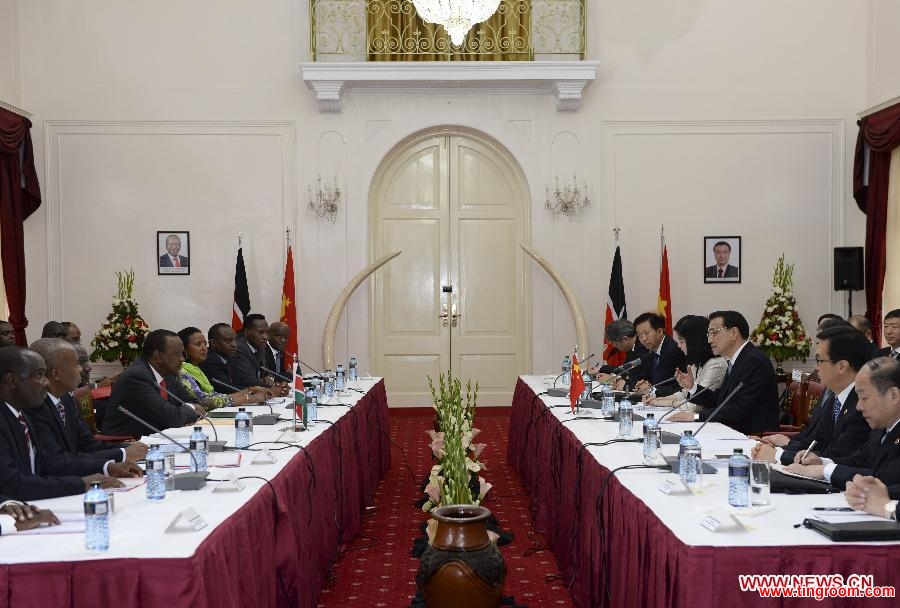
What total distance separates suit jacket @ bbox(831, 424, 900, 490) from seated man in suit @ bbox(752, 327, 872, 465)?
0.35m

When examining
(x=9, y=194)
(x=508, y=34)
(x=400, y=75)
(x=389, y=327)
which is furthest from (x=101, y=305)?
(x=508, y=34)

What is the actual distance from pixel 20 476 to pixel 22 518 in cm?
45

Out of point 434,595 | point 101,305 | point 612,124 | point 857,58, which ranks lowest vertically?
point 434,595

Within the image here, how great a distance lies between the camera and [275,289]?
10039mm

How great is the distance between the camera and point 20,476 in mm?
3127

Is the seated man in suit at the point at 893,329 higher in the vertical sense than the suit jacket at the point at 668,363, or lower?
higher

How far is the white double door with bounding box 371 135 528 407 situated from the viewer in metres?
10.3

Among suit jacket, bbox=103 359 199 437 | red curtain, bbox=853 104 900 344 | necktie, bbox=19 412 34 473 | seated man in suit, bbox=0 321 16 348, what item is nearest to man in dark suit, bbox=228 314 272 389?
seated man in suit, bbox=0 321 16 348

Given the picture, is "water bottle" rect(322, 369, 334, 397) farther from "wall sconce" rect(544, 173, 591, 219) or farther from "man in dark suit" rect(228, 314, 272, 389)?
"wall sconce" rect(544, 173, 591, 219)

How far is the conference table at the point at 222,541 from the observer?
2.43 meters

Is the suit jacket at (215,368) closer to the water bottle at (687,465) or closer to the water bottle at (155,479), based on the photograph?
the water bottle at (155,479)

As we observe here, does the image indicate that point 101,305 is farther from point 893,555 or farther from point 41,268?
point 893,555

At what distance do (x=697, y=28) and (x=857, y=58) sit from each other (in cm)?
180

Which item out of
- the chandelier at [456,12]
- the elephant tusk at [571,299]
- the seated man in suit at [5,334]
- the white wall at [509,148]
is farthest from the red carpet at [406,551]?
the chandelier at [456,12]
